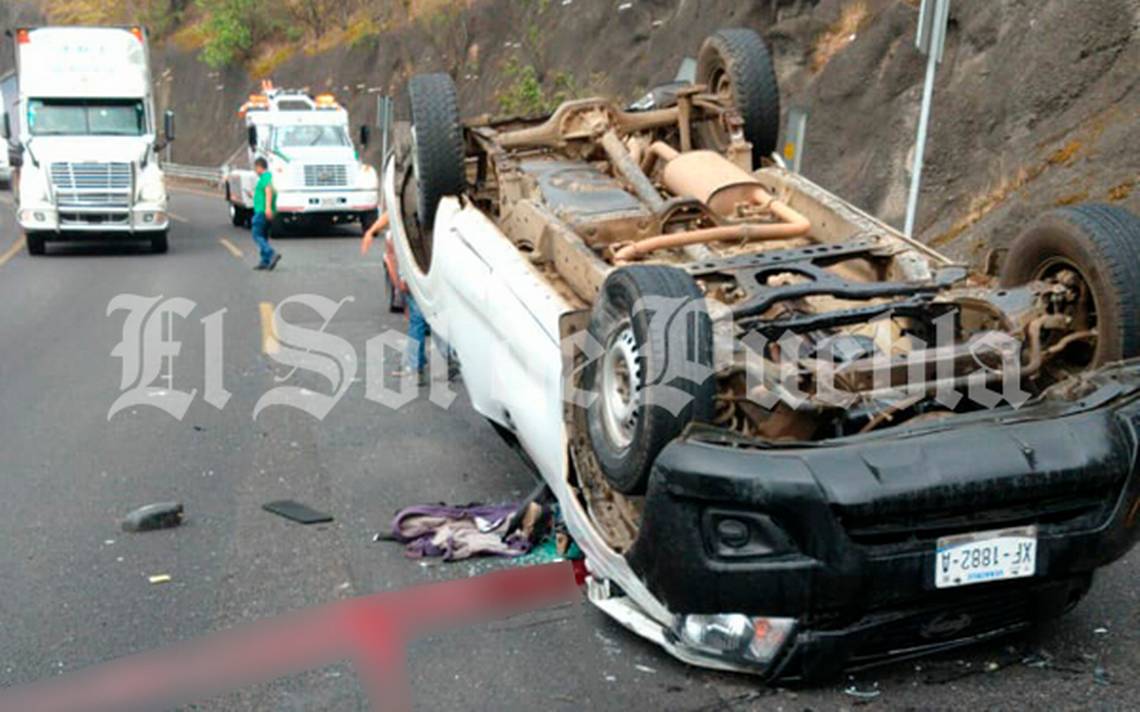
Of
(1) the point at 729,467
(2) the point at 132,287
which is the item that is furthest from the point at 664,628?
(2) the point at 132,287

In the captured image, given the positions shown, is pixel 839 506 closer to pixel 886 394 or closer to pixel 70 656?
pixel 886 394

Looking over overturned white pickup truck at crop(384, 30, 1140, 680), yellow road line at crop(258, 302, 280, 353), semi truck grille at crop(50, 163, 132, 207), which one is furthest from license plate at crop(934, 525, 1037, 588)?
semi truck grille at crop(50, 163, 132, 207)

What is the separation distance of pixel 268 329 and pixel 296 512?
6.16 metres

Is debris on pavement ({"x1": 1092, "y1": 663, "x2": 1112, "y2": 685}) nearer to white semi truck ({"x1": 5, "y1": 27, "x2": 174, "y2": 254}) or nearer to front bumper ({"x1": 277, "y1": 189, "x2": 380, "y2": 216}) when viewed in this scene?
white semi truck ({"x1": 5, "y1": 27, "x2": 174, "y2": 254})

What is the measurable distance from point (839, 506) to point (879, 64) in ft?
49.8

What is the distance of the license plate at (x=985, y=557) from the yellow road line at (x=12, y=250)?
18324 millimetres

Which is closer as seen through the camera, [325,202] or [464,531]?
[464,531]

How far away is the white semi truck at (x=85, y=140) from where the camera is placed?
67.8 feet

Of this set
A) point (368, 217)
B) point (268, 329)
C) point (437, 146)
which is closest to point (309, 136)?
point (368, 217)

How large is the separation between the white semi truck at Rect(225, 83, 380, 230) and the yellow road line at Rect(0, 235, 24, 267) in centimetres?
412

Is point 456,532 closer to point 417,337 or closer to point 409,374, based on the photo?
point 417,337

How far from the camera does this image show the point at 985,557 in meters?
4.31

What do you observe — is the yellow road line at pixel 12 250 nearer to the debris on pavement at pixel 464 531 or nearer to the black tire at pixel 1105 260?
the debris on pavement at pixel 464 531

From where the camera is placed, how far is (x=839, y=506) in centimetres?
410
